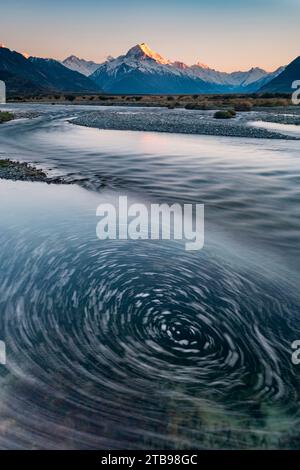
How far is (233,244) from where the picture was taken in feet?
39.3

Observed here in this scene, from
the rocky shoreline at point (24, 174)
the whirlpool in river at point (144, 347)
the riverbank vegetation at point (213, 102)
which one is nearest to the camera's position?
the whirlpool in river at point (144, 347)

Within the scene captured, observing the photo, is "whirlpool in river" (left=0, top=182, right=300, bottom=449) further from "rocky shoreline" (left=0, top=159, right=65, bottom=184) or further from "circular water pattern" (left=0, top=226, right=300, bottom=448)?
"rocky shoreline" (left=0, top=159, right=65, bottom=184)

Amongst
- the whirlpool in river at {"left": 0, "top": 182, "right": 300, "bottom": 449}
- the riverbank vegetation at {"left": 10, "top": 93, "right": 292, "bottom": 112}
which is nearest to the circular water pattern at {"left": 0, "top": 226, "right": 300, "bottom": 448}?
the whirlpool in river at {"left": 0, "top": 182, "right": 300, "bottom": 449}

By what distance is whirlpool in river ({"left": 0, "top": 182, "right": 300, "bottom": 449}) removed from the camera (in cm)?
536

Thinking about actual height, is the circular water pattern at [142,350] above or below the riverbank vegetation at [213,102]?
below

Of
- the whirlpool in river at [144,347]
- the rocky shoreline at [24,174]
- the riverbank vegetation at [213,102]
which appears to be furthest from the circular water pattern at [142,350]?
the riverbank vegetation at [213,102]

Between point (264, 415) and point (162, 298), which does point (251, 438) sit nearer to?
point (264, 415)

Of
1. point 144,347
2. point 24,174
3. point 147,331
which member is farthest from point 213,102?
point 144,347

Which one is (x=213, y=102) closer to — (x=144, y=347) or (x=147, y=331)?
(x=147, y=331)

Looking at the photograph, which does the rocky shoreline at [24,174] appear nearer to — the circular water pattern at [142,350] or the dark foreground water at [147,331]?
the dark foreground water at [147,331]

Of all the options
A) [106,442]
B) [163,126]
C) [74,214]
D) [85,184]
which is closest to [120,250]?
[74,214]

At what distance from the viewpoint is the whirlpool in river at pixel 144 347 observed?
5.36 metres

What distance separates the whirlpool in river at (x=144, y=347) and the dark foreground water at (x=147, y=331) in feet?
0.07

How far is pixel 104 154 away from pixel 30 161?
595 centimetres
